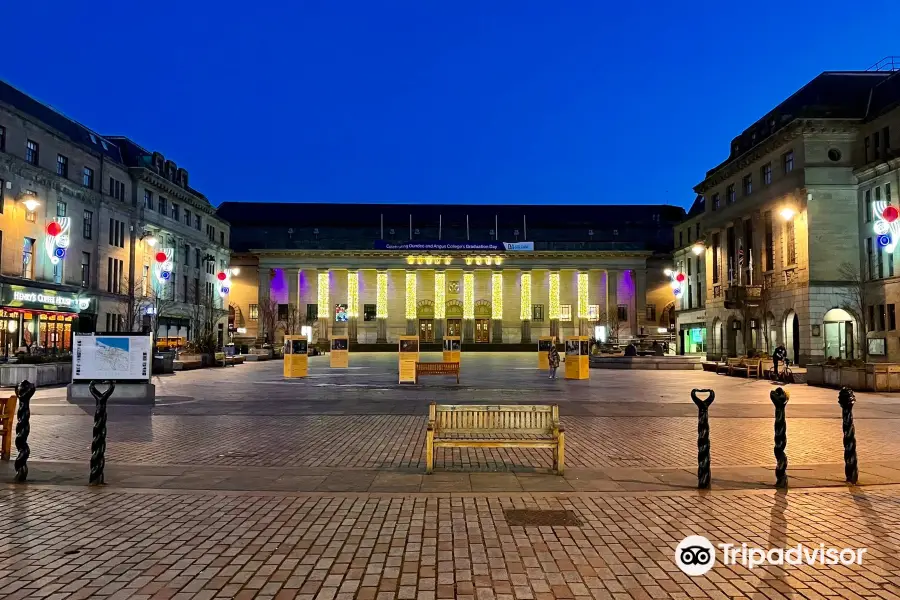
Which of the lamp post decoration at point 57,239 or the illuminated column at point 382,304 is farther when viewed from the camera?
the illuminated column at point 382,304

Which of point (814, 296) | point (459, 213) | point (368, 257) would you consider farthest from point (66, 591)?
point (459, 213)

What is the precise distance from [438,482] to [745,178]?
49.5 metres

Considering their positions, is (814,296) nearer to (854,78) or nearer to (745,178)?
(745,178)

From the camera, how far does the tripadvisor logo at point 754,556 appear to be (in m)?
5.34

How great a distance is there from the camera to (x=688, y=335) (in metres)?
66.0

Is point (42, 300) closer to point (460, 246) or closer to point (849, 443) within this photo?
point (849, 443)

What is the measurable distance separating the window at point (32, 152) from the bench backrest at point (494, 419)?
44.5m

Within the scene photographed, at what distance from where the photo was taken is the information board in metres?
16.8

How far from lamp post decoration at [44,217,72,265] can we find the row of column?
38683mm

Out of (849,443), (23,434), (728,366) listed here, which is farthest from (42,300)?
(849,443)

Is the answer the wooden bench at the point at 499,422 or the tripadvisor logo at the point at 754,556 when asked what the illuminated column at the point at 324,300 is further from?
the tripadvisor logo at the point at 754,556

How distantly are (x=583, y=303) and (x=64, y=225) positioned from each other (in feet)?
198

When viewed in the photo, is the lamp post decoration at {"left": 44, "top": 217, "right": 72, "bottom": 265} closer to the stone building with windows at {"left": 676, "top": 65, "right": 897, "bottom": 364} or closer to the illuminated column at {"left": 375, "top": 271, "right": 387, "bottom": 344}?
the illuminated column at {"left": 375, "top": 271, "right": 387, "bottom": 344}

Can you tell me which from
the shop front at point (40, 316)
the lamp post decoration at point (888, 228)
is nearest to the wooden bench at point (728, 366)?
the lamp post decoration at point (888, 228)
